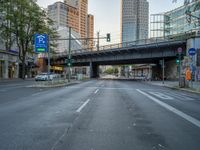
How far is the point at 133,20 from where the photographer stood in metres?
72.3

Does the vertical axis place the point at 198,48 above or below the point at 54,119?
above

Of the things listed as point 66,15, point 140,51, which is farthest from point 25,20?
point 66,15

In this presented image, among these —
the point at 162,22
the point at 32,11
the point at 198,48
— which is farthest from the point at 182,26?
the point at 32,11

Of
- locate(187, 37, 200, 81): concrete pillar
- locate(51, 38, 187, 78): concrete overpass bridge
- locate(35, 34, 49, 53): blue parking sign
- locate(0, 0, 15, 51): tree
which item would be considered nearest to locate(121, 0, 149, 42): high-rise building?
locate(51, 38, 187, 78): concrete overpass bridge

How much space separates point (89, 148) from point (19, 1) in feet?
149

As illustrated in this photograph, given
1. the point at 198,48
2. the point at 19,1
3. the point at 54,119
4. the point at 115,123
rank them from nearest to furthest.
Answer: the point at 115,123 < the point at 54,119 < the point at 198,48 < the point at 19,1

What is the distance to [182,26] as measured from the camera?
6347cm

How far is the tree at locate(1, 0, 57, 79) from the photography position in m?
43.8

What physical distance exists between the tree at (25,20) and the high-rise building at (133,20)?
3089cm

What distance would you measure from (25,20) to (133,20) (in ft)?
125

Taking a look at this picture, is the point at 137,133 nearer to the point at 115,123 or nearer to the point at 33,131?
the point at 115,123

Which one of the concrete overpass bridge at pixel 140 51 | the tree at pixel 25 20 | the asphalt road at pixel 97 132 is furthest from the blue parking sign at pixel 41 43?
the concrete overpass bridge at pixel 140 51

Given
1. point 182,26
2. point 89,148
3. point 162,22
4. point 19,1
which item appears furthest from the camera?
point 162,22

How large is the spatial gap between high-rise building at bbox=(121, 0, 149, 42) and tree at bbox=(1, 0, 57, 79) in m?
30.9
